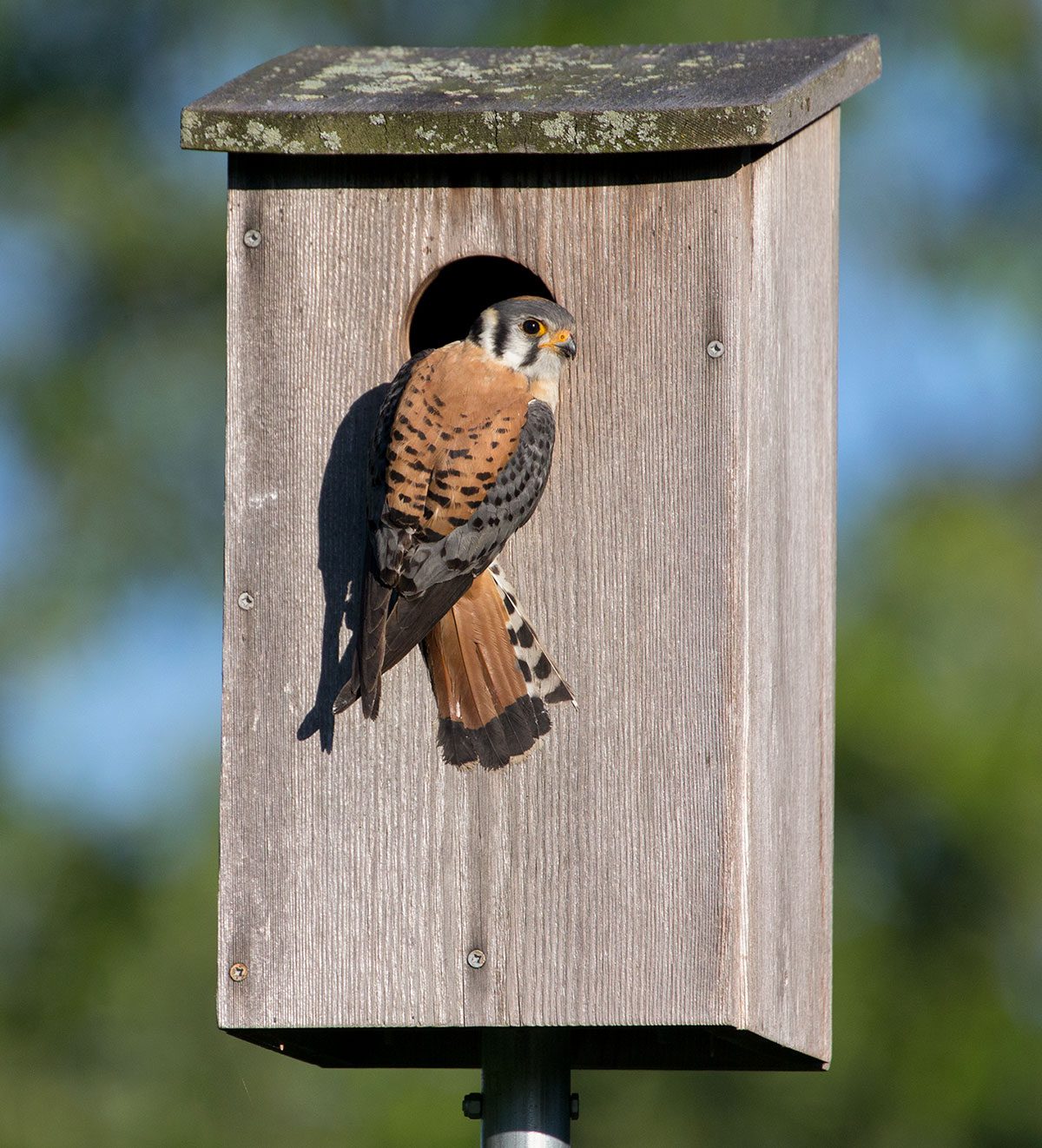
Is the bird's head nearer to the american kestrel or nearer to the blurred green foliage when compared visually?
the american kestrel

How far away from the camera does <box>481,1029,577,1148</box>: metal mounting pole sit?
3.47 meters

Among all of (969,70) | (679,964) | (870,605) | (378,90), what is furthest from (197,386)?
(679,964)

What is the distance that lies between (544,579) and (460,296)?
105 centimetres

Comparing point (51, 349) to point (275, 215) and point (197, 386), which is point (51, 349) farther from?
point (275, 215)

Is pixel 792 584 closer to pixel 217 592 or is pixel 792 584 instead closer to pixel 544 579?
pixel 544 579

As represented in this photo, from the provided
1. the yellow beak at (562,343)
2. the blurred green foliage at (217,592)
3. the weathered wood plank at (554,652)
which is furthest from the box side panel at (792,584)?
the blurred green foliage at (217,592)

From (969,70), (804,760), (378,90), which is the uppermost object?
(969,70)

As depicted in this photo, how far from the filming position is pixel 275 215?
12.0 ft

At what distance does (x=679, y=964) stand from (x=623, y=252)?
1.17 metres

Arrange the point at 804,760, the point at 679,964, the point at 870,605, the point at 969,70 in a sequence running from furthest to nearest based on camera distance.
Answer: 1. the point at 969,70
2. the point at 870,605
3. the point at 804,760
4. the point at 679,964

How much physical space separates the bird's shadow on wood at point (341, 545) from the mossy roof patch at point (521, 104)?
44 cm

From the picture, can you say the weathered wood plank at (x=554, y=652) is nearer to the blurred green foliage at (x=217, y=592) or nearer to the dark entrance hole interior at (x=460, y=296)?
the dark entrance hole interior at (x=460, y=296)

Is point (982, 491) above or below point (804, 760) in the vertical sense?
above

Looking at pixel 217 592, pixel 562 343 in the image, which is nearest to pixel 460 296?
pixel 562 343
